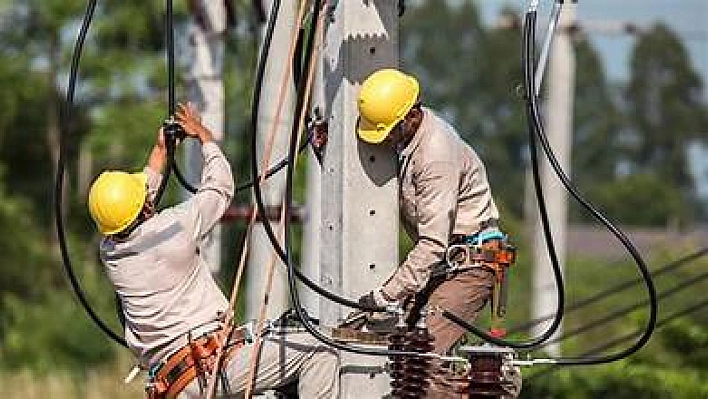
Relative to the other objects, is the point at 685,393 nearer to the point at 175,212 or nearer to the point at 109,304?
the point at 175,212

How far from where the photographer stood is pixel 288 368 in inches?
289

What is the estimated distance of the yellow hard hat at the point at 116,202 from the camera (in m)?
7.44

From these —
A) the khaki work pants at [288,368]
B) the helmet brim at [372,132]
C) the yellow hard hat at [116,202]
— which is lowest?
the khaki work pants at [288,368]

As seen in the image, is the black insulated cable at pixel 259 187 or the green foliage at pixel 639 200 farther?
the green foliage at pixel 639 200

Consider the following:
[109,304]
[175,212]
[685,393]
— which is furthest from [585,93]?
[175,212]

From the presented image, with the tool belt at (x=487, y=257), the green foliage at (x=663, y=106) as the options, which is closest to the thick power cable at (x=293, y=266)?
the tool belt at (x=487, y=257)

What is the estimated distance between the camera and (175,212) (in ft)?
24.6

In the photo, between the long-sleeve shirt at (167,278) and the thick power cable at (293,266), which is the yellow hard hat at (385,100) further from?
the long-sleeve shirt at (167,278)

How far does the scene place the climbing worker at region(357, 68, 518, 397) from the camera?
22.9 ft

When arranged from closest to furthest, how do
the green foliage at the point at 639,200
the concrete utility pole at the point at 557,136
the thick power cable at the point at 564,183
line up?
the thick power cable at the point at 564,183 < the concrete utility pole at the point at 557,136 < the green foliage at the point at 639,200

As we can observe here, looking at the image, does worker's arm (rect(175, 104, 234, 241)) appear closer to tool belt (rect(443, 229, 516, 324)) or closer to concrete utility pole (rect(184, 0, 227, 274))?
tool belt (rect(443, 229, 516, 324))

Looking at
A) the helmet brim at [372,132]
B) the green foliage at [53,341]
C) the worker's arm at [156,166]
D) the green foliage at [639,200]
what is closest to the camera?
the helmet brim at [372,132]

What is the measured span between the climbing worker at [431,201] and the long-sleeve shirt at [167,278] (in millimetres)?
728

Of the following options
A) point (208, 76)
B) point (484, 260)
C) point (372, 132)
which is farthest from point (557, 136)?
point (372, 132)
